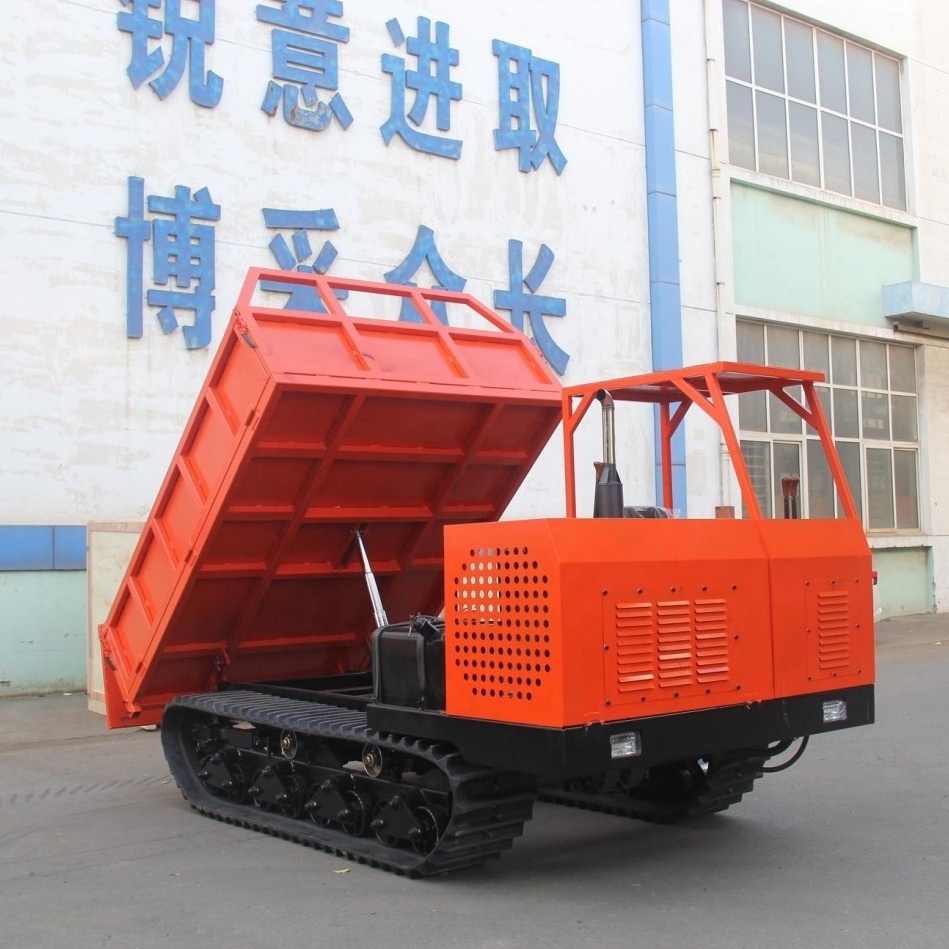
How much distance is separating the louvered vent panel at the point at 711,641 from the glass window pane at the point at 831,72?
16.8 meters

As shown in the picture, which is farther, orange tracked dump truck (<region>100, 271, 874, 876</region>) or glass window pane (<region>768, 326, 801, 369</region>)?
glass window pane (<region>768, 326, 801, 369</region>)

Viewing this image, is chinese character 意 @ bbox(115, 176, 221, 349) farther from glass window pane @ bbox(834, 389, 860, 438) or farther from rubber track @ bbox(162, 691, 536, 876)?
glass window pane @ bbox(834, 389, 860, 438)

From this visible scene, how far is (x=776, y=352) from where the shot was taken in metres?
19.3

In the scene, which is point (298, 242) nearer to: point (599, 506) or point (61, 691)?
point (61, 691)

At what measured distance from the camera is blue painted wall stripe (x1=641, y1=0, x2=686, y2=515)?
17203 millimetres

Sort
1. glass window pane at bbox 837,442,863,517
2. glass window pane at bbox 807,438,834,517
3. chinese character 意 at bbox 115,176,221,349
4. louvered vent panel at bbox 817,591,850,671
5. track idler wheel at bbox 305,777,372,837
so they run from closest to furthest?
louvered vent panel at bbox 817,591,850,671 → track idler wheel at bbox 305,777,372,837 → chinese character 意 at bbox 115,176,221,349 → glass window pane at bbox 807,438,834,517 → glass window pane at bbox 837,442,863,517

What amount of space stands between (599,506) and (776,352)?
46.4 ft

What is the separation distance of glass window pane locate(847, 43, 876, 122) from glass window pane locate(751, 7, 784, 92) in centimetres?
174

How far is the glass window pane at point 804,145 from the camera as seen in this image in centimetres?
1997

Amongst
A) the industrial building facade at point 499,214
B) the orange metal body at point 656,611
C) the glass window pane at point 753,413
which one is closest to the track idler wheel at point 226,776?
the orange metal body at point 656,611

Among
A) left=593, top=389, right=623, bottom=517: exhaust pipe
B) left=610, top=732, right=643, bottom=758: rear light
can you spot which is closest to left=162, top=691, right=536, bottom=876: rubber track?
left=610, top=732, right=643, bottom=758: rear light

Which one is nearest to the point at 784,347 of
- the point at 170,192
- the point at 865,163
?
the point at 865,163

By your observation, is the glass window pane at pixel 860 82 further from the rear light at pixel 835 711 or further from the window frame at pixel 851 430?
the rear light at pixel 835 711

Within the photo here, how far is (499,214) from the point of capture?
15711 mm
